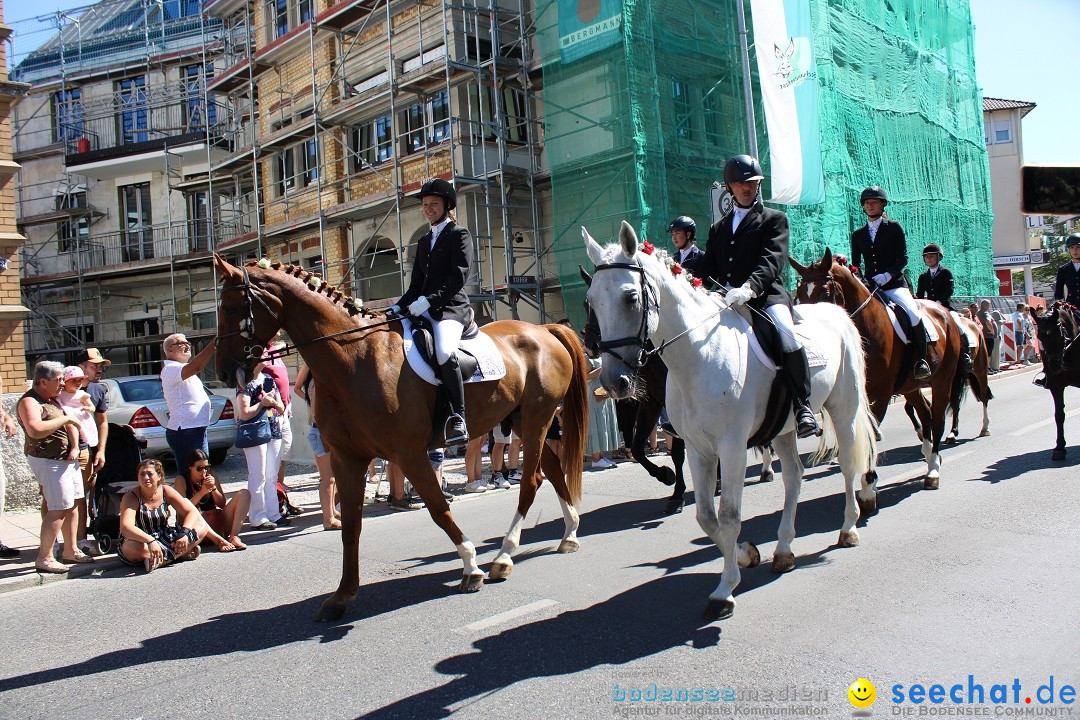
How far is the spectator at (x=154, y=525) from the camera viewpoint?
22.6 ft

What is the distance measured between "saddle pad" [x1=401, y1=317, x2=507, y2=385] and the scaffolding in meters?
12.0

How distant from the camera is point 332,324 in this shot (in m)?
5.52

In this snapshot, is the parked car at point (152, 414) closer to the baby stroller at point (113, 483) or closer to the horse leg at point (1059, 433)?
the baby stroller at point (113, 483)

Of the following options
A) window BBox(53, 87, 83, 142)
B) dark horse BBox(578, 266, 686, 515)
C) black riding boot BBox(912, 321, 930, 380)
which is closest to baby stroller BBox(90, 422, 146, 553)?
dark horse BBox(578, 266, 686, 515)

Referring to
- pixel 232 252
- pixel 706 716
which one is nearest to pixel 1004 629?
pixel 706 716

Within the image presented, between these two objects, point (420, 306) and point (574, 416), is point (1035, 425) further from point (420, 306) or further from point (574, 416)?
point (420, 306)

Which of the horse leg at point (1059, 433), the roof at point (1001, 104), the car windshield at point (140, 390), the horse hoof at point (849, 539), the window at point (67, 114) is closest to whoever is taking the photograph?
the horse hoof at point (849, 539)

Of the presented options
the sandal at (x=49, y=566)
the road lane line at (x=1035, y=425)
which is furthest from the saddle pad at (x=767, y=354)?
the road lane line at (x=1035, y=425)

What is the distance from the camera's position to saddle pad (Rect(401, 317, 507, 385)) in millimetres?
5758

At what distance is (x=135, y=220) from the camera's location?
3100 centimetres

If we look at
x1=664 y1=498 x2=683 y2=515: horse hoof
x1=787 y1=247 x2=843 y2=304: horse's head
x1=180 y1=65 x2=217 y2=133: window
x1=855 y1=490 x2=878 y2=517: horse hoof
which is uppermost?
x1=180 y1=65 x2=217 y2=133: window

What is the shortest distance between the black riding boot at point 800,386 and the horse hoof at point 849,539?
1274 millimetres

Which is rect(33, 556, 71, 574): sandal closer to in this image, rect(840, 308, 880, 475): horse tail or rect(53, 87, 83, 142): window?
rect(840, 308, 880, 475): horse tail

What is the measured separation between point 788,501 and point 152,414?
10.7 m
